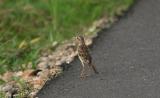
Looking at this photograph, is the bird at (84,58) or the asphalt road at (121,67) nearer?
the asphalt road at (121,67)

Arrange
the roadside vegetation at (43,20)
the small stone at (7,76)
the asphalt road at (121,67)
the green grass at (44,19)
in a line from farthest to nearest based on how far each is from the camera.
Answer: the green grass at (44,19) → the roadside vegetation at (43,20) → the small stone at (7,76) → the asphalt road at (121,67)

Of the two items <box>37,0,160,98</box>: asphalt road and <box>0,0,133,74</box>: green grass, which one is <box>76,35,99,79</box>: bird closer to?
<box>37,0,160,98</box>: asphalt road

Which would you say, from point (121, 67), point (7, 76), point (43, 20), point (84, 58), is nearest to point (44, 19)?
point (43, 20)

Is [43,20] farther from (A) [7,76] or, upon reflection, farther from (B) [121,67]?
(B) [121,67]

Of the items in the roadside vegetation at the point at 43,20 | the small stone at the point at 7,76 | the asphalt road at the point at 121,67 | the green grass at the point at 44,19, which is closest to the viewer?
the asphalt road at the point at 121,67

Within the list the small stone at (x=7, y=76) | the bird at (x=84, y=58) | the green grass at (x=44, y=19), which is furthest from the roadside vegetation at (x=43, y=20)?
the bird at (x=84, y=58)

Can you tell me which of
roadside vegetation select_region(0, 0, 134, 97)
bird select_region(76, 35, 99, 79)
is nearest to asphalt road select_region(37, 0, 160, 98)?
bird select_region(76, 35, 99, 79)

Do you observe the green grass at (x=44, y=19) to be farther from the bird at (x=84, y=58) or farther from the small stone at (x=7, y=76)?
the bird at (x=84, y=58)
